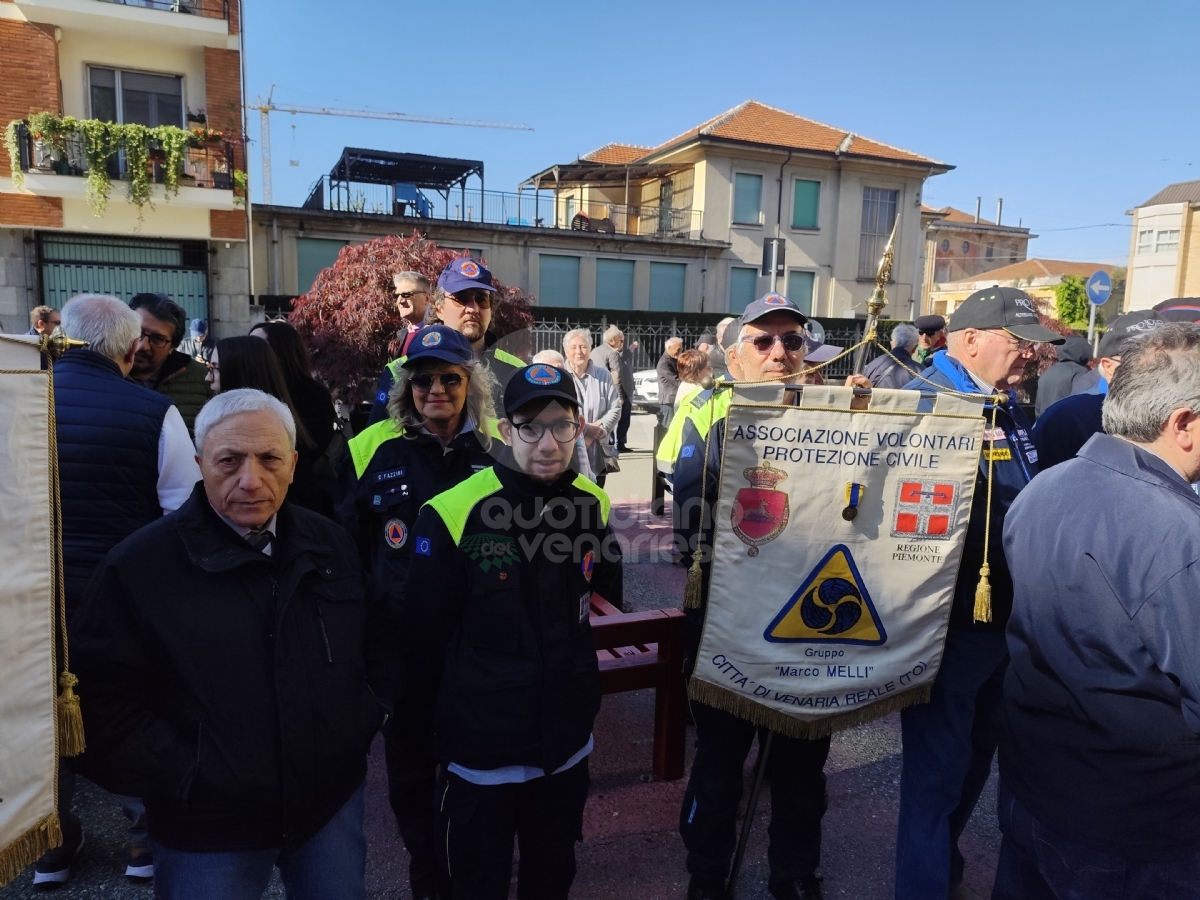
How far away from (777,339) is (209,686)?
211 centimetres

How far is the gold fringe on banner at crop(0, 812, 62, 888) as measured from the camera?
156 centimetres

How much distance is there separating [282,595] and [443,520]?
0.53m

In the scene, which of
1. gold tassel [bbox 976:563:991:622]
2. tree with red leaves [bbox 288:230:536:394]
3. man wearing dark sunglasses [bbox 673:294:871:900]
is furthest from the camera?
tree with red leaves [bbox 288:230:536:394]

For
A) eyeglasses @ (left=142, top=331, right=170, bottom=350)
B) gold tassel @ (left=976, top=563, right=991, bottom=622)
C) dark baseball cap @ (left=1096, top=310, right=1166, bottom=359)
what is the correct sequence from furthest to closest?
eyeglasses @ (left=142, top=331, right=170, bottom=350) → dark baseball cap @ (left=1096, top=310, right=1166, bottom=359) → gold tassel @ (left=976, top=563, right=991, bottom=622)

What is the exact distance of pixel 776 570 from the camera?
252cm

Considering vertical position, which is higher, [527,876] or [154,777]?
[154,777]

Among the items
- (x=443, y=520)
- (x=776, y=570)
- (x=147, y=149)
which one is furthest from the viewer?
(x=147, y=149)

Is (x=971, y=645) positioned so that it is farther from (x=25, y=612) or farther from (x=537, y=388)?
(x=25, y=612)

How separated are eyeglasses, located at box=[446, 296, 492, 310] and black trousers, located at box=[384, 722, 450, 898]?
6.77 feet

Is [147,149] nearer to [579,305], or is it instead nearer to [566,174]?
[579,305]

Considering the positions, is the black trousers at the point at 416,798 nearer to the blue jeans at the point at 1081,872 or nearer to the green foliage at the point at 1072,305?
the blue jeans at the point at 1081,872

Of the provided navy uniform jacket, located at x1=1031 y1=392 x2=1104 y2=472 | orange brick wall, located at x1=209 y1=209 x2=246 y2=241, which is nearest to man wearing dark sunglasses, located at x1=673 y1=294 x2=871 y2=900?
navy uniform jacket, located at x1=1031 y1=392 x2=1104 y2=472

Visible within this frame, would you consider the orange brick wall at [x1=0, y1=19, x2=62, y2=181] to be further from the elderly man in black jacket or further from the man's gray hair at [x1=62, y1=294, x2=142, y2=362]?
the elderly man in black jacket

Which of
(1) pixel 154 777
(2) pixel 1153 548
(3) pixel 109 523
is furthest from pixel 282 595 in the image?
(2) pixel 1153 548
